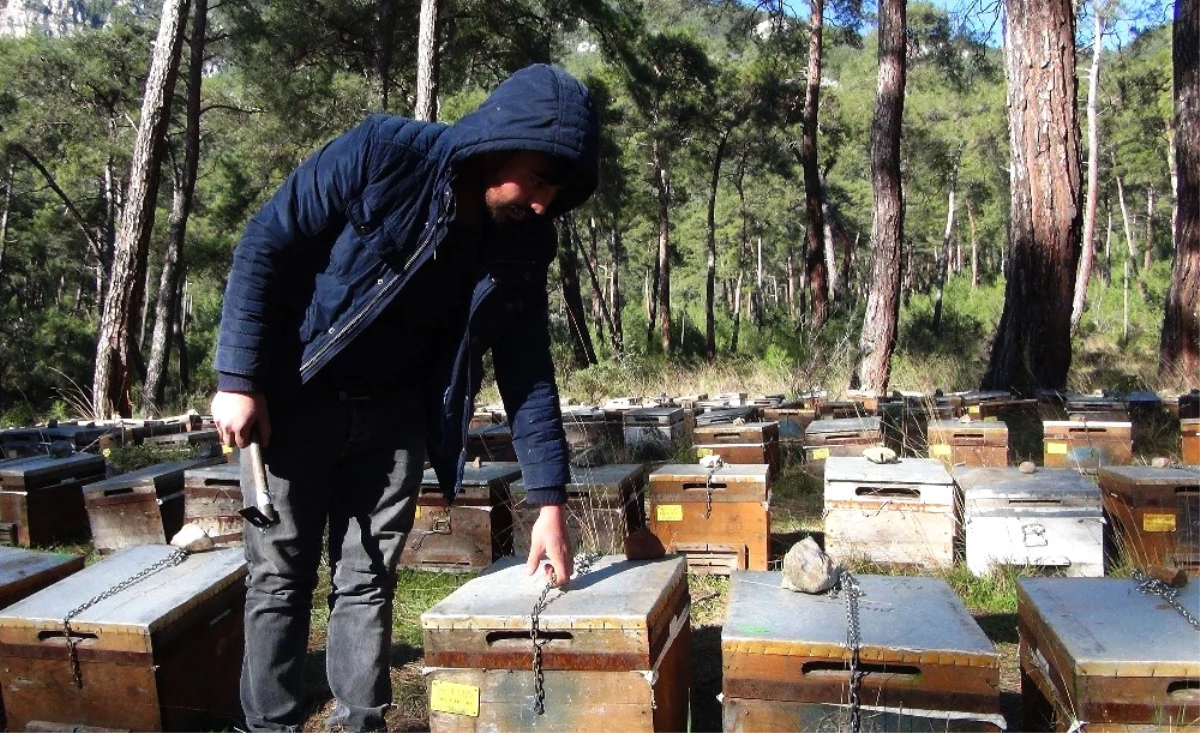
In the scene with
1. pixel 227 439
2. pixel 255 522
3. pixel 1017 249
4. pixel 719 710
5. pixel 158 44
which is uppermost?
pixel 158 44

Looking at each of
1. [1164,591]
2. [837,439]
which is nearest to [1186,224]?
[837,439]

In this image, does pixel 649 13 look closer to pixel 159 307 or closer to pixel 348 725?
pixel 159 307

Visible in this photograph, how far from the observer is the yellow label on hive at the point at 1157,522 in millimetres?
3814

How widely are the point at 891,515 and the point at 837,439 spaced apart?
165cm

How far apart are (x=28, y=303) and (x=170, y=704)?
37543 millimetres

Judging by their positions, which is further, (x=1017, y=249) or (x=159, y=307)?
(x=159, y=307)

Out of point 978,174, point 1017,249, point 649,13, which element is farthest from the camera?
point 978,174

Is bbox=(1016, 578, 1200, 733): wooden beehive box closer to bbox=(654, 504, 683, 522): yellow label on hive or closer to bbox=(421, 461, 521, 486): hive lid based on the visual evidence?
bbox=(654, 504, 683, 522): yellow label on hive

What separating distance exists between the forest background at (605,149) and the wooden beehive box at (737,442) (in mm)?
4140

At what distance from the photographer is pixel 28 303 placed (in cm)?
3409

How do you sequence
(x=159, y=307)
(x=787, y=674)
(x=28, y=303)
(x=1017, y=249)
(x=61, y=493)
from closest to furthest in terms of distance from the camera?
(x=787, y=674) → (x=61, y=493) → (x=1017, y=249) → (x=159, y=307) → (x=28, y=303)

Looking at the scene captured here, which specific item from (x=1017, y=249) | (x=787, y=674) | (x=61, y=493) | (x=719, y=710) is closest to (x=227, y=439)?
(x=787, y=674)

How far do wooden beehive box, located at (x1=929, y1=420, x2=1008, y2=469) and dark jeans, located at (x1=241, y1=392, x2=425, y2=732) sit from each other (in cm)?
396

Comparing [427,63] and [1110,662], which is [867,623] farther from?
[427,63]
